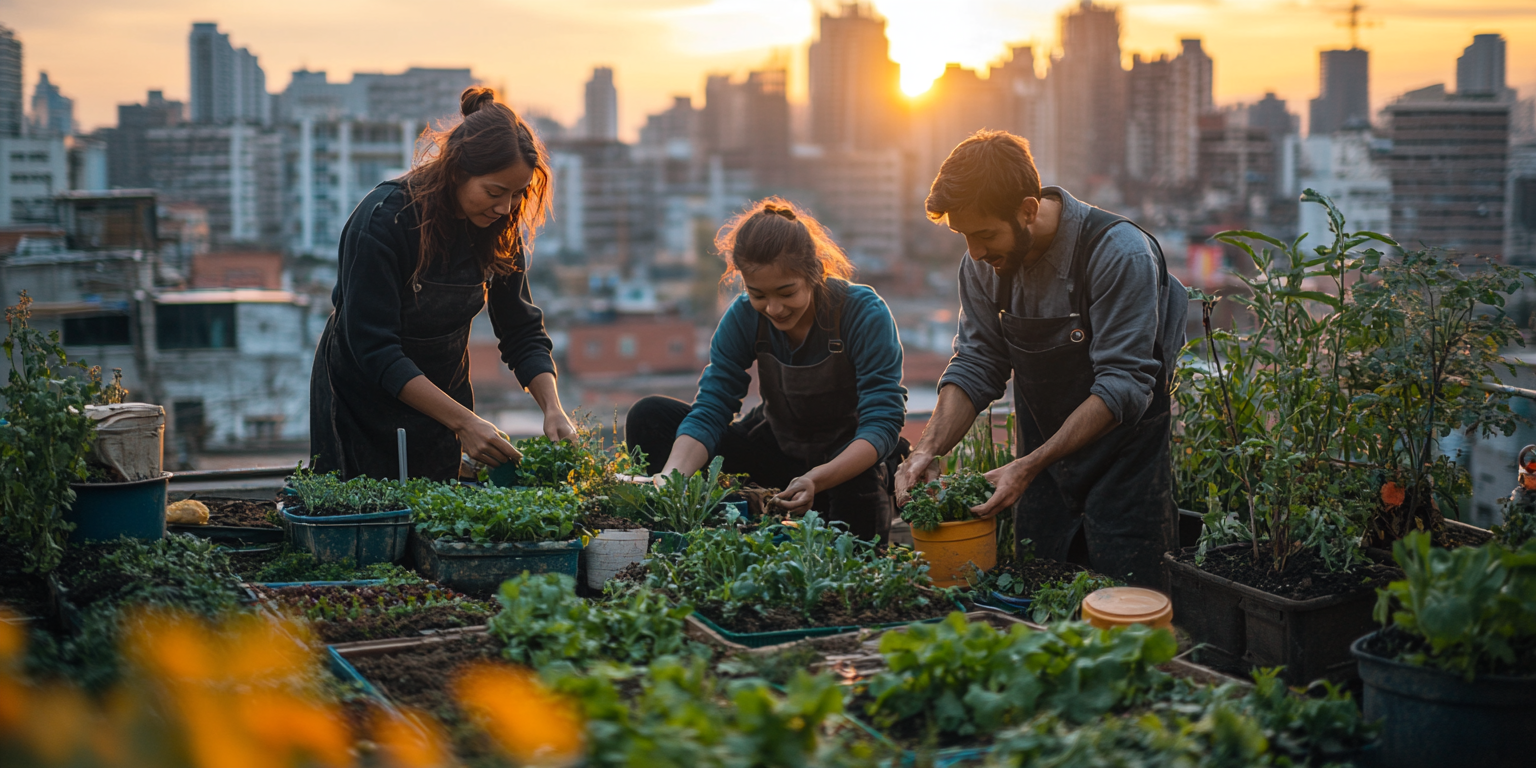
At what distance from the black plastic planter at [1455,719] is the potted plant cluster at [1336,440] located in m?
0.55

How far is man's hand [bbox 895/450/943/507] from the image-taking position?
3.01 meters

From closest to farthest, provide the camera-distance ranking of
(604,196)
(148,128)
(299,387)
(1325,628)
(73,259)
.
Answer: (1325,628)
(73,259)
(299,387)
(148,128)
(604,196)

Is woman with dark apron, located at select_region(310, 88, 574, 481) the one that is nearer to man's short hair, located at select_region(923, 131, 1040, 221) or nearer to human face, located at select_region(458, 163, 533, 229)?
human face, located at select_region(458, 163, 533, 229)

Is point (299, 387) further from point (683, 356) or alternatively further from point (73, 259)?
point (683, 356)

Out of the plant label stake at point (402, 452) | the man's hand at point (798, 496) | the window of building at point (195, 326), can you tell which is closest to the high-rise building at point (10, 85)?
the window of building at point (195, 326)

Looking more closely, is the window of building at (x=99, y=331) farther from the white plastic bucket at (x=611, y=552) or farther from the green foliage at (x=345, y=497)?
the white plastic bucket at (x=611, y=552)


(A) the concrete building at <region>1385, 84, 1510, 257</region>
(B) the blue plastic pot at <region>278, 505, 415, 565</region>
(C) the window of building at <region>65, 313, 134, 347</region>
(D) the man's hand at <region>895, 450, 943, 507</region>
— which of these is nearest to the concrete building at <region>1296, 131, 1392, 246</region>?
(A) the concrete building at <region>1385, 84, 1510, 257</region>

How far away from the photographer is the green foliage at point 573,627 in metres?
1.99

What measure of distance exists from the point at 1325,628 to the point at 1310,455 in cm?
53

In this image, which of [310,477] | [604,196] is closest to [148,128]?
[604,196]

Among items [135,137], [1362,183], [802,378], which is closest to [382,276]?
[802,378]

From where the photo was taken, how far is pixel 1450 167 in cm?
6075

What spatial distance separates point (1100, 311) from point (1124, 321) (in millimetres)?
76

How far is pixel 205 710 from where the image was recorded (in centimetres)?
144
